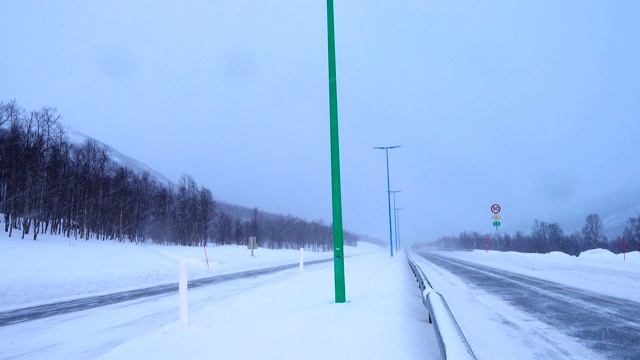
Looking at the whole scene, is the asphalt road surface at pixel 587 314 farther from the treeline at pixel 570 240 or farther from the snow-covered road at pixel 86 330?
the treeline at pixel 570 240

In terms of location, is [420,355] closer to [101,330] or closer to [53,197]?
[101,330]

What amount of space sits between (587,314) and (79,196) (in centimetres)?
6557

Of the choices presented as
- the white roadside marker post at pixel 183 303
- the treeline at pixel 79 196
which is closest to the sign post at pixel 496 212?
the white roadside marker post at pixel 183 303

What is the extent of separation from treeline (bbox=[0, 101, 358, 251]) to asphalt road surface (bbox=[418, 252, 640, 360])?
4475cm

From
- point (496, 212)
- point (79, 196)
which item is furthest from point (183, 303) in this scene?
point (79, 196)

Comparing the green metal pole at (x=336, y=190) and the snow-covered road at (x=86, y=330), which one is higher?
the green metal pole at (x=336, y=190)

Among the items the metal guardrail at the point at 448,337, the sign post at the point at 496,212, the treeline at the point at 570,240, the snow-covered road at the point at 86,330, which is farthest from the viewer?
the treeline at the point at 570,240

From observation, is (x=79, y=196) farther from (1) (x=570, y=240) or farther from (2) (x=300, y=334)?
(1) (x=570, y=240)

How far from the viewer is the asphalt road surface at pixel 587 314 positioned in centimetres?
598

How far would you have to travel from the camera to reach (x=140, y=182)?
294 feet

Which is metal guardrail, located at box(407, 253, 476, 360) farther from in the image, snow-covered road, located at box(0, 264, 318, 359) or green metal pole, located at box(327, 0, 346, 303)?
snow-covered road, located at box(0, 264, 318, 359)

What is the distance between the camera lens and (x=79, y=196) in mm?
61125

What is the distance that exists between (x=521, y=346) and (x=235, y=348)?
3858 mm

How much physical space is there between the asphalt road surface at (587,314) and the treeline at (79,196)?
A: 44752mm
